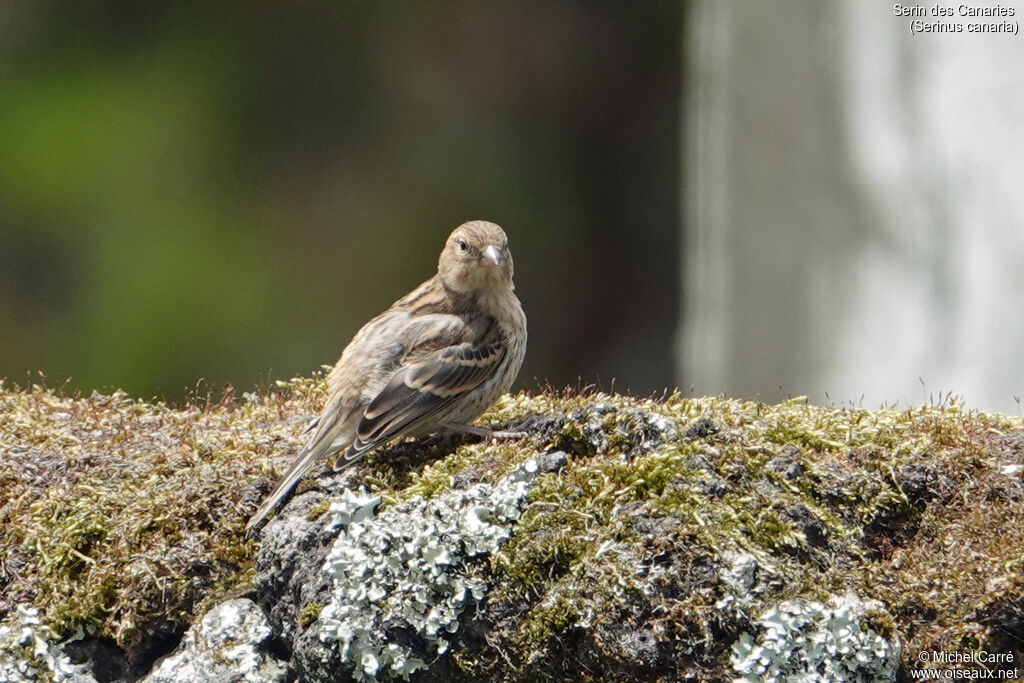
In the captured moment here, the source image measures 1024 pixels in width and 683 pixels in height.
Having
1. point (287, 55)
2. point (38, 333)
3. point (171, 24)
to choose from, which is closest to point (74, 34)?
point (171, 24)

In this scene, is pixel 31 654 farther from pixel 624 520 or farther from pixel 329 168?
pixel 329 168

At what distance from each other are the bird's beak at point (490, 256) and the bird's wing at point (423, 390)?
383mm

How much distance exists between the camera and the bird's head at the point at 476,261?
5008 millimetres

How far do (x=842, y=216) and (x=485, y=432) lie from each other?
16.2 feet

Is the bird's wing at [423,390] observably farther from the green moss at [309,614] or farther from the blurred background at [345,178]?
the blurred background at [345,178]

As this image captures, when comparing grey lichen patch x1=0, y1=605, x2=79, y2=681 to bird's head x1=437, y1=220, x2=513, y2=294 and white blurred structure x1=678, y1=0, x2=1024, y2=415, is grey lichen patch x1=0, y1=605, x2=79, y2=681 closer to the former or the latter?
bird's head x1=437, y1=220, x2=513, y2=294

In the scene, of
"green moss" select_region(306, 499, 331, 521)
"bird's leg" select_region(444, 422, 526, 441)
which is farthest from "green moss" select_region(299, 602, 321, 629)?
"bird's leg" select_region(444, 422, 526, 441)

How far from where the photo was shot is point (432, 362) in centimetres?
461

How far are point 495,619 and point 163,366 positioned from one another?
24.1 ft

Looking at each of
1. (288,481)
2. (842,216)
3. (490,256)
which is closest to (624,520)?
(288,481)

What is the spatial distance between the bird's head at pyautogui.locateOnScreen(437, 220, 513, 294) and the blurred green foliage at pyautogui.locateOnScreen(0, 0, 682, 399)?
15.8ft

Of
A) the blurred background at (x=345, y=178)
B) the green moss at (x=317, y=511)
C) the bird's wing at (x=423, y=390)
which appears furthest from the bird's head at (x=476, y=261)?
the blurred background at (x=345, y=178)

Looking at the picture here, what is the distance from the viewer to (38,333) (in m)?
10.2

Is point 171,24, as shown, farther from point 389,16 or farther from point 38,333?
point 38,333
